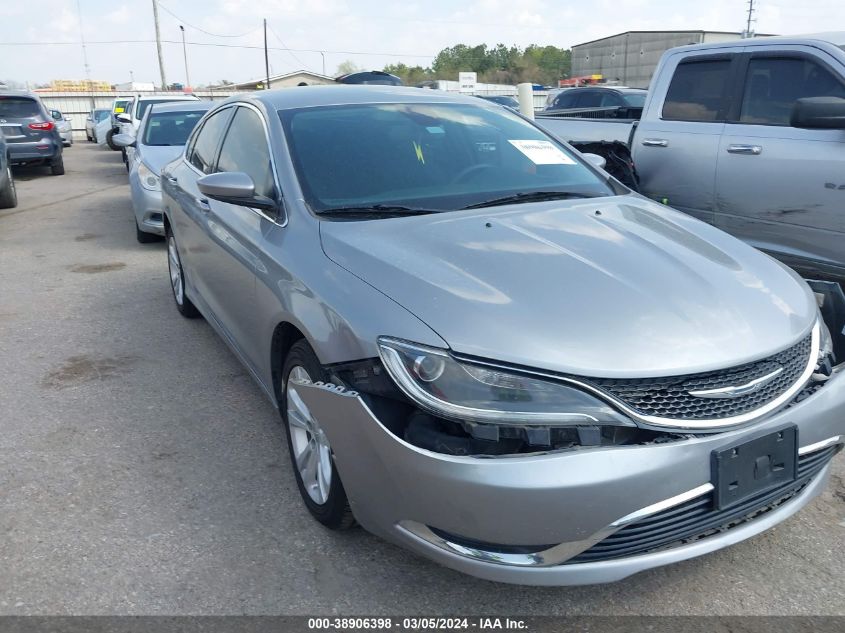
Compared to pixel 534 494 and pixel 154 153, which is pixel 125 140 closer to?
pixel 154 153

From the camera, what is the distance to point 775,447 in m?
2.35

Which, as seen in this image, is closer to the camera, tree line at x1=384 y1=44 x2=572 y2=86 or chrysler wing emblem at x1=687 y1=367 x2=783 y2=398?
chrysler wing emblem at x1=687 y1=367 x2=783 y2=398

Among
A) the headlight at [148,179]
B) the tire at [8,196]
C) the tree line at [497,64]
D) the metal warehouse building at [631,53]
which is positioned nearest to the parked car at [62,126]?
the tire at [8,196]

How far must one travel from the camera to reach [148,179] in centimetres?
834

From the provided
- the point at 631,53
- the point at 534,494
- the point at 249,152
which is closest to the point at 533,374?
the point at 534,494

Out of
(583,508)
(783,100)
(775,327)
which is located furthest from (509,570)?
(783,100)

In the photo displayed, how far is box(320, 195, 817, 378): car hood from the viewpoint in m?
2.27

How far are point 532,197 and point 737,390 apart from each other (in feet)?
4.87

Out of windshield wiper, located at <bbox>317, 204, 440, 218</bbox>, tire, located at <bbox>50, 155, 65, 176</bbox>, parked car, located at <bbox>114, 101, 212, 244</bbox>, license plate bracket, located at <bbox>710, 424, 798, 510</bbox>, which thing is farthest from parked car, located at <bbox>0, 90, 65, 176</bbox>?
license plate bracket, located at <bbox>710, 424, 798, 510</bbox>

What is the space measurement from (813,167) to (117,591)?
452 cm

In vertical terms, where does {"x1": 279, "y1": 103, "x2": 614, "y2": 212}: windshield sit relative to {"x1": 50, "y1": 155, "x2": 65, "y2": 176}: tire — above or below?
above

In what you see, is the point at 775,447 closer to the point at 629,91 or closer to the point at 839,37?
the point at 839,37

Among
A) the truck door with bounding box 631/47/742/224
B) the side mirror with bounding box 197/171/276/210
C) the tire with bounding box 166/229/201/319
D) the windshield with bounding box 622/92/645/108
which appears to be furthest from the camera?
the windshield with bounding box 622/92/645/108

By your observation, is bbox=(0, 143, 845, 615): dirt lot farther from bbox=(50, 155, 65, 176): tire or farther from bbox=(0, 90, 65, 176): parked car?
bbox=(50, 155, 65, 176): tire
